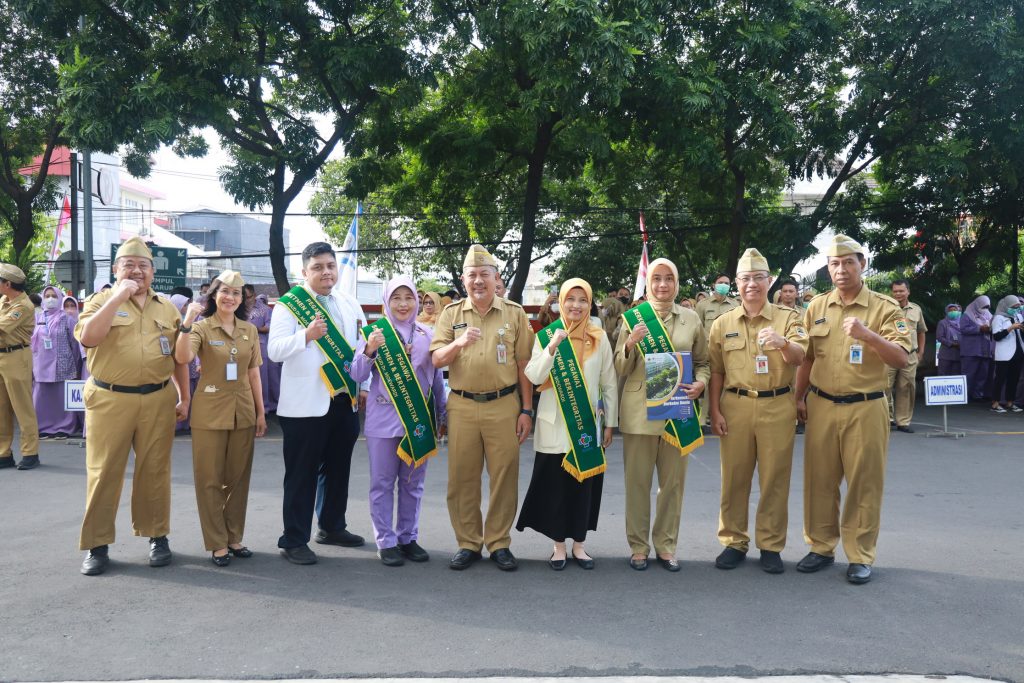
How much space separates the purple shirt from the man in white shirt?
0.14 m

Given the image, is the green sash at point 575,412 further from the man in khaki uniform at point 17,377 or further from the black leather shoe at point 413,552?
the man in khaki uniform at point 17,377

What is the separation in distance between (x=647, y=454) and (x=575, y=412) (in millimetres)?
535

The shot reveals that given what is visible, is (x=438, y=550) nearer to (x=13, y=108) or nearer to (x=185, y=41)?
(x=185, y=41)

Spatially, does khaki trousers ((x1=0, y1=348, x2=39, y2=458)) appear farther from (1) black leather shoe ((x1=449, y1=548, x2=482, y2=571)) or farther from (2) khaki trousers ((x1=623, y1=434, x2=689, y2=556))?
(2) khaki trousers ((x1=623, y1=434, x2=689, y2=556))

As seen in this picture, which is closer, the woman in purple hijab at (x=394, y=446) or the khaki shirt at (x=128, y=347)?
the khaki shirt at (x=128, y=347)

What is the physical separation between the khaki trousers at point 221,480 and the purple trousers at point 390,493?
825mm

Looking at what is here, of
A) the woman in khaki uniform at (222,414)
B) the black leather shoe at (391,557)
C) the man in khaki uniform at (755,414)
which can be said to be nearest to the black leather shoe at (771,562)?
the man in khaki uniform at (755,414)

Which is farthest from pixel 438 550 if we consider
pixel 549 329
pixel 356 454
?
pixel 356 454

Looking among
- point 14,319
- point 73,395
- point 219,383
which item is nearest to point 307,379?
point 219,383

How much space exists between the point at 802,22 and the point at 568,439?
35.8 ft

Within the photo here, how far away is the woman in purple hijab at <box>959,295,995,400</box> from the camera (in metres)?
14.2

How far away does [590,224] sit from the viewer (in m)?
24.5

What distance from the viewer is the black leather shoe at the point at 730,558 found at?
526cm

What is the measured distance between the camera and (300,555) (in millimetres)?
5336
